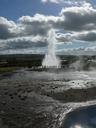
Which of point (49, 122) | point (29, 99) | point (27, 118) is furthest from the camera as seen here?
point (29, 99)

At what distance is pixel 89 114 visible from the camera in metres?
26.4

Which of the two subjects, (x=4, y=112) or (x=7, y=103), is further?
(x=7, y=103)

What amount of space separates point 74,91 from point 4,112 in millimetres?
14856

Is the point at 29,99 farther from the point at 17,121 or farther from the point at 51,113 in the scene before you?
the point at 17,121

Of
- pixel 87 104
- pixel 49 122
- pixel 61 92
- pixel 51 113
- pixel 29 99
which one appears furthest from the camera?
pixel 61 92

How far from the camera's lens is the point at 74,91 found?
3931cm

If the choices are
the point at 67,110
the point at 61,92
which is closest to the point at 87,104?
the point at 67,110

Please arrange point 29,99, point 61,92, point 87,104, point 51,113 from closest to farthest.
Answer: point 51,113 < point 87,104 < point 29,99 < point 61,92

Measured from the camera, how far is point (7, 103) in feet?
103

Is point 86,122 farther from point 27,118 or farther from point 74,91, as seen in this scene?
point 74,91

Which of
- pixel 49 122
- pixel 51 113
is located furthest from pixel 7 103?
pixel 49 122

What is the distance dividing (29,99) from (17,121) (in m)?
10.5

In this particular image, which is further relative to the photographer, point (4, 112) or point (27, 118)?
point (4, 112)

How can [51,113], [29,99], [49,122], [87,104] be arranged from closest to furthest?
[49,122] → [51,113] → [87,104] → [29,99]
